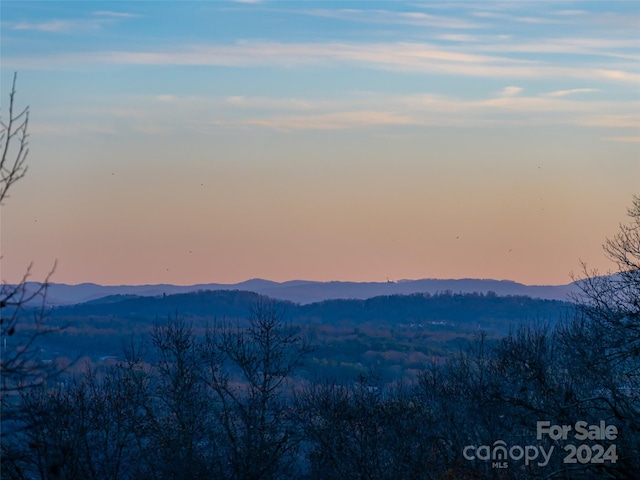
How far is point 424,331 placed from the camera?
151 meters

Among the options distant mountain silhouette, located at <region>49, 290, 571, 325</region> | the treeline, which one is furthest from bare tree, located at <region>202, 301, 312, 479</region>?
distant mountain silhouette, located at <region>49, 290, 571, 325</region>

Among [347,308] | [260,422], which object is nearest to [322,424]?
[260,422]

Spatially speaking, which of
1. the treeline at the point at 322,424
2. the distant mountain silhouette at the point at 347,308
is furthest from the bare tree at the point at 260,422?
the distant mountain silhouette at the point at 347,308

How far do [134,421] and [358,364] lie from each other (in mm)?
81059

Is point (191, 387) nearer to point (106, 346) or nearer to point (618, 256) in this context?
point (618, 256)

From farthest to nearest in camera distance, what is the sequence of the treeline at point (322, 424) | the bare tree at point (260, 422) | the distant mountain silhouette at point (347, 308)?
the distant mountain silhouette at point (347, 308) → the bare tree at point (260, 422) → the treeline at point (322, 424)

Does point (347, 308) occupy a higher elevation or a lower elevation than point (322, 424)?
higher

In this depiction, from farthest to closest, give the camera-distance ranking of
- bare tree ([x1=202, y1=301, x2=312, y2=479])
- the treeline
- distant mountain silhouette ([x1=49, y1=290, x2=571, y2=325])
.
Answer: distant mountain silhouette ([x1=49, y1=290, x2=571, y2=325]) < bare tree ([x1=202, y1=301, x2=312, y2=479]) < the treeline

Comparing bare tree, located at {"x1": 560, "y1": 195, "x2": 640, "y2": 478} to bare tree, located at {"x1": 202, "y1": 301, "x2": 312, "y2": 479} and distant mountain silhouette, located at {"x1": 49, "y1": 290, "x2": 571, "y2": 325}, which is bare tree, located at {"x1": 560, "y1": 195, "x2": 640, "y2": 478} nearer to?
bare tree, located at {"x1": 202, "y1": 301, "x2": 312, "y2": 479}

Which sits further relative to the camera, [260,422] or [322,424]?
[322,424]

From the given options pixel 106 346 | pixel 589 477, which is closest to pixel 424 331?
pixel 106 346

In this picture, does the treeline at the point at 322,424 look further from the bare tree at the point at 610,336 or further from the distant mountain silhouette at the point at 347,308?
the distant mountain silhouette at the point at 347,308

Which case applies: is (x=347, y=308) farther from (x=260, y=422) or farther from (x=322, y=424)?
(x=260, y=422)

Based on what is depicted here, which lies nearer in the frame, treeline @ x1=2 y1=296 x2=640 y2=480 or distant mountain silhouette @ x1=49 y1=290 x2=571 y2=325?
treeline @ x1=2 y1=296 x2=640 y2=480
